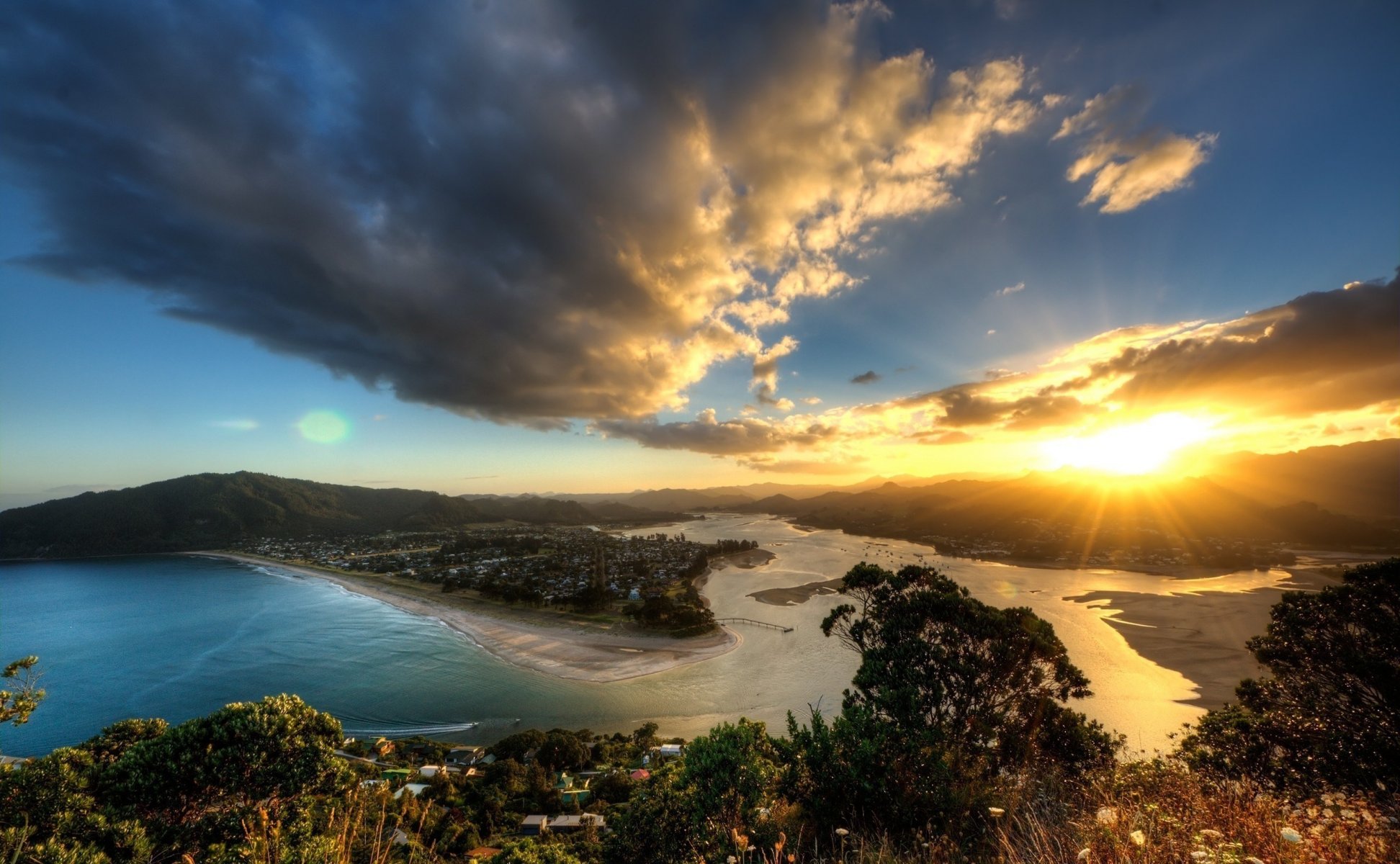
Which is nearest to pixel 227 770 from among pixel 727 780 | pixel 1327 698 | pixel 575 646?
pixel 727 780

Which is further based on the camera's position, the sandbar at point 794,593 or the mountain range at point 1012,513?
the mountain range at point 1012,513

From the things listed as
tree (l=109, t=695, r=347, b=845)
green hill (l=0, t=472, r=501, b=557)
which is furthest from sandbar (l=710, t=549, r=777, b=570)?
green hill (l=0, t=472, r=501, b=557)

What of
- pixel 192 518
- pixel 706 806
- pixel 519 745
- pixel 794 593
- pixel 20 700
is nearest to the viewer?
pixel 706 806

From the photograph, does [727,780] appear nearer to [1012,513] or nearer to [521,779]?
[521,779]

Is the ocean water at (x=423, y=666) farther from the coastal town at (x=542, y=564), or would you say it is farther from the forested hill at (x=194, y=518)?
the forested hill at (x=194, y=518)

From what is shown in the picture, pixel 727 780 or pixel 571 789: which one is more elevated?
pixel 727 780

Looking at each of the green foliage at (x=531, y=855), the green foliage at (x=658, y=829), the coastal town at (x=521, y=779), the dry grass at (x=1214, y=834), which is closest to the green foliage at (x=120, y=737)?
the coastal town at (x=521, y=779)
